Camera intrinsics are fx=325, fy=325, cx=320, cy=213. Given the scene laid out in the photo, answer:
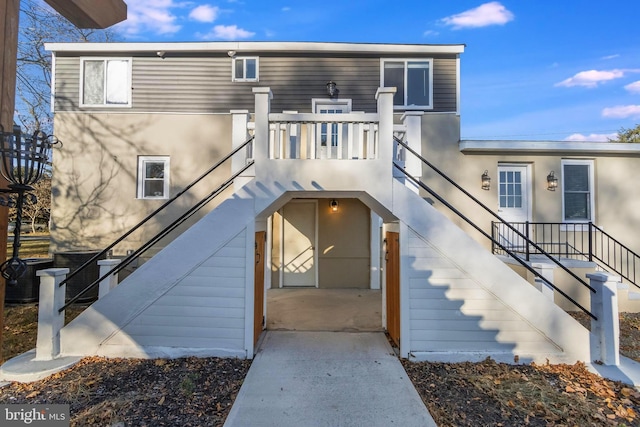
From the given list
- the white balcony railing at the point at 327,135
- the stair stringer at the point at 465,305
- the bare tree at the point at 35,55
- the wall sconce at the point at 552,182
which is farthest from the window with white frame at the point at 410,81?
the bare tree at the point at 35,55

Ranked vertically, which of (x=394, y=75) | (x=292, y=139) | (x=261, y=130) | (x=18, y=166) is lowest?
(x=18, y=166)

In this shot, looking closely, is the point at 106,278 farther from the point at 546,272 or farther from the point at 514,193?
the point at 514,193

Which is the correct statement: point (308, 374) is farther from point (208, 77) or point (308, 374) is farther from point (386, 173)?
point (208, 77)

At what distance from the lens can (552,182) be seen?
7.55 m

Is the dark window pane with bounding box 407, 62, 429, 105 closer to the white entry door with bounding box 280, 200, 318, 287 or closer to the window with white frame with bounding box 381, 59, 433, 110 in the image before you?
the window with white frame with bounding box 381, 59, 433, 110

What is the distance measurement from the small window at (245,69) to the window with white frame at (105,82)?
2.75m

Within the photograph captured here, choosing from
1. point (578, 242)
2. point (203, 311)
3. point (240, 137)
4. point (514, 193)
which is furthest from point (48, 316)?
point (578, 242)

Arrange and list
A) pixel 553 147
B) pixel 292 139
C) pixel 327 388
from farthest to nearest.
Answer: pixel 553 147 → pixel 292 139 → pixel 327 388

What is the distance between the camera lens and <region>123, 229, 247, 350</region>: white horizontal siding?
13.2 feet

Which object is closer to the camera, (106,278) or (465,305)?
(465,305)

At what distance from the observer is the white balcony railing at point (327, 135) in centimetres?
427

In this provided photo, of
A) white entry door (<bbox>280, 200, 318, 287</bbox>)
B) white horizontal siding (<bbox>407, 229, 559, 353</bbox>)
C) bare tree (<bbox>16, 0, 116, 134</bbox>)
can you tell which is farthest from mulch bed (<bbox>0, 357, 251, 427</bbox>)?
bare tree (<bbox>16, 0, 116, 134</bbox>)

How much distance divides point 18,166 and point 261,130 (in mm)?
2558

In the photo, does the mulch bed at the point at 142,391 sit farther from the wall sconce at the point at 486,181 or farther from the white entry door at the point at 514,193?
the white entry door at the point at 514,193
